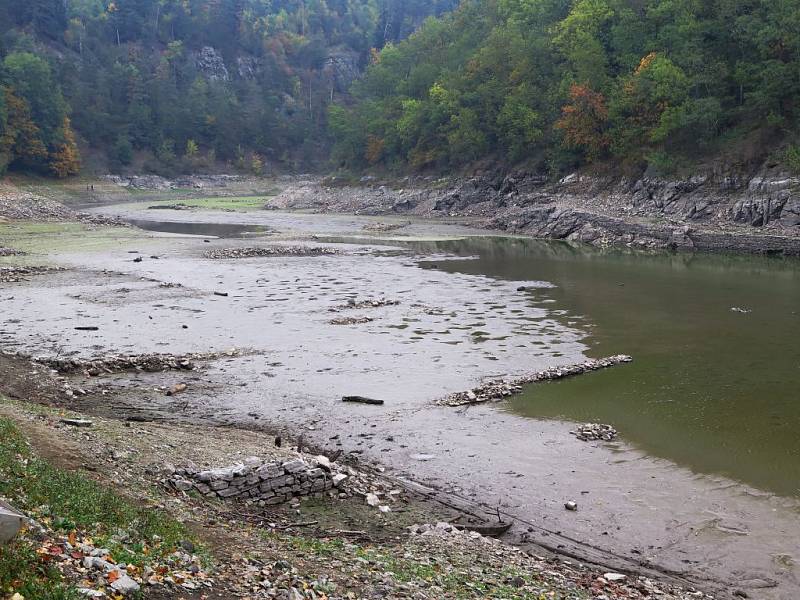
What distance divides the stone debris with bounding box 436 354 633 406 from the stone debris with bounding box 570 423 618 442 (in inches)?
125

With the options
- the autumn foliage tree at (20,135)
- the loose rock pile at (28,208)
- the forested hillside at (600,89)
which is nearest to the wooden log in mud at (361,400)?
the forested hillside at (600,89)

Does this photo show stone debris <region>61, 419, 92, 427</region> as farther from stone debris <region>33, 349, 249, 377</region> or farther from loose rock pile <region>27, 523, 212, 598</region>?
stone debris <region>33, 349, 249, 377</region>

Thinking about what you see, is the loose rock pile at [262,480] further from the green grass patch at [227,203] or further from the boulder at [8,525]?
the green grass patch at [227,203]

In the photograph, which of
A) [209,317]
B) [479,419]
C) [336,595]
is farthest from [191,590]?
[209,317]

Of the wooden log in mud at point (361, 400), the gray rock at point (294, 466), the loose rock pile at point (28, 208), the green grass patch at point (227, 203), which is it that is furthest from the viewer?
the green grass patch at point (227, 203)

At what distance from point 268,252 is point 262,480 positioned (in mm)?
42079

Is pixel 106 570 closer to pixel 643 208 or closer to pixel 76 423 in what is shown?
pixel 76 423

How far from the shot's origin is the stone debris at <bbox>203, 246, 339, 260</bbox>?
52787mm

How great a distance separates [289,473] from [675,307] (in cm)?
2529

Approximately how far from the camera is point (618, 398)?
20625mm

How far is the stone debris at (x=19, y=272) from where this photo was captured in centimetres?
3883

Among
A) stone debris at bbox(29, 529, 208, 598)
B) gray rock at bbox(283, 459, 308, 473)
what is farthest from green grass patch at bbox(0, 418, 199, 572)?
gray rock at bbox(283, 459, 308, 473)

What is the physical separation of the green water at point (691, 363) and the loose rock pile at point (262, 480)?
7.25m

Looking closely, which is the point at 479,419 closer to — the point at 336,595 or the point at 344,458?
the point at 344,458
